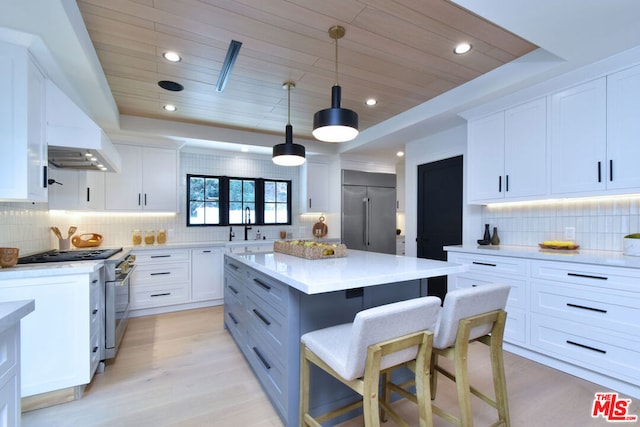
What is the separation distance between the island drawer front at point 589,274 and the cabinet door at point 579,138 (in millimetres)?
629

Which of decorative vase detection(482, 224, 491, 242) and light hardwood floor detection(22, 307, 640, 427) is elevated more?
decorative vase detection(482, 224, 491, 242)

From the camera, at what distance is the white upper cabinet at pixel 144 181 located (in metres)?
3.88

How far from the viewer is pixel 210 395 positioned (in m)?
2.09

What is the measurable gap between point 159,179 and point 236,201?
1182 mm

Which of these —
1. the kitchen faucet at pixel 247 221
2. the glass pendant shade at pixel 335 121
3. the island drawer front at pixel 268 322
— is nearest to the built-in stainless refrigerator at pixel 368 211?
the kitchen faucet at pixel 247 221

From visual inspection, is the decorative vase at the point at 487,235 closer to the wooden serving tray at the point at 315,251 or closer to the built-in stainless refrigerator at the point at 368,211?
the wooden serving tray at the point at 315,251

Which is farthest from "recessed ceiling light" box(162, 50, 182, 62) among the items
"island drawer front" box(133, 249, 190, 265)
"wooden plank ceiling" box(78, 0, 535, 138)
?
"island drawer front" box(133, 249, 190, 265)

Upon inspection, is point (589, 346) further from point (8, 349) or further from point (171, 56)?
point (171, 56)

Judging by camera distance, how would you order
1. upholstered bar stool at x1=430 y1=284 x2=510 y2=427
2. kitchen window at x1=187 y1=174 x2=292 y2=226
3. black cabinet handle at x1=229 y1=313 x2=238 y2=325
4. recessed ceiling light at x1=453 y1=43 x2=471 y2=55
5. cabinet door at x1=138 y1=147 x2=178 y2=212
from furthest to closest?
1. kitchen window at x1=187 y1=174 x2=292 y2=226
2. cabinet door at x1=138 y1=147 x2=178 y2=212
3. black cabinet handle at x1=229 y1=313 x2=238 y2=325
4. recessed ceiling light at x1=453 y1=43 x2=471 y2=55
5. upholstered bar stool at x1=430 y1=284 x2=510 y2=427

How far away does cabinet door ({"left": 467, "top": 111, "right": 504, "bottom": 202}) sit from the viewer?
3004mm

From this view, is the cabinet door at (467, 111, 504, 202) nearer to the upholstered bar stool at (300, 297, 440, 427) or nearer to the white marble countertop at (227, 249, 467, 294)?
the white marble countertop at (227, 249, 467, 294)

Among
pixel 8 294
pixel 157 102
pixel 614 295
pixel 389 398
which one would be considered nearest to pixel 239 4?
pixel 157 102

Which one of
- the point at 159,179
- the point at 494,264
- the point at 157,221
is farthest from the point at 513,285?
the point at 157,221

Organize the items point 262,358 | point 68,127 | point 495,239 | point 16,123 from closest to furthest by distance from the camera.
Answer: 1. point 16,123
2. point 262,358
3. point 68,127
4. point 495,239
